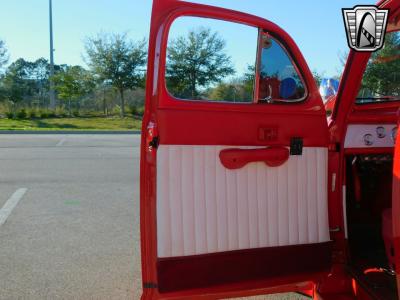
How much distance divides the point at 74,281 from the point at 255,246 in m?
1.90

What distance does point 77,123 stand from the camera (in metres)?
27.0

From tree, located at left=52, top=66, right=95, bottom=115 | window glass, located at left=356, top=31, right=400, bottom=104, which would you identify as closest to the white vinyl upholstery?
window glass, located at left=356, top=31, right=400, bottom=104

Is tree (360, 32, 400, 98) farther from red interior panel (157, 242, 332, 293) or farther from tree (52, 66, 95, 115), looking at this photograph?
tree (52, 66, 95, 115)

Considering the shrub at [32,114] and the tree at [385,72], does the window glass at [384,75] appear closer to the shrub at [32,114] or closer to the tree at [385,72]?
the tree at [385,72]

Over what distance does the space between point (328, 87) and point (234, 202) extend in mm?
1516

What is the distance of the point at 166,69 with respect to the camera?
2133 mm

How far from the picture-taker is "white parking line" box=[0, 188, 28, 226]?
5.41 m

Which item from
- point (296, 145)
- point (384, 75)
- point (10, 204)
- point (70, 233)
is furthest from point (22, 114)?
point (296, 145)

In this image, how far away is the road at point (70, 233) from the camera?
11.3 ft

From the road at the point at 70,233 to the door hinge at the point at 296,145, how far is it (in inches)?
55.5

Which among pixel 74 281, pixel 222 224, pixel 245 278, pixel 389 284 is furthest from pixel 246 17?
pixel 74 281

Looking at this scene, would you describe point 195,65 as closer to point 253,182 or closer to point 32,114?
point 253,182

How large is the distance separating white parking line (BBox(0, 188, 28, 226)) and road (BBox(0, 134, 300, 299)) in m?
0.01

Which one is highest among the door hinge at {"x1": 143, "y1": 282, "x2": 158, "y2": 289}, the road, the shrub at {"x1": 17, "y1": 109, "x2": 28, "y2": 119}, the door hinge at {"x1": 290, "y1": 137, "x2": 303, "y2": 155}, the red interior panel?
the shrub at {"x1": 17, "y1": 109, "x2": 28, "y2": 119}
